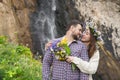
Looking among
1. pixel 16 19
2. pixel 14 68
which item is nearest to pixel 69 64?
pixel 14 68

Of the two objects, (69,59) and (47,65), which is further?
(47,65)

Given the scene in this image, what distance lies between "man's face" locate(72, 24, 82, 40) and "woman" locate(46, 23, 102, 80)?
125mm

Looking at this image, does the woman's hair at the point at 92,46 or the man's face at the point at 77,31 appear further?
the woman's hair at the point at 92,46

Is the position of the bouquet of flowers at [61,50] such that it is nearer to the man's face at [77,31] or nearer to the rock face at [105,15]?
the man's face at [77,31]

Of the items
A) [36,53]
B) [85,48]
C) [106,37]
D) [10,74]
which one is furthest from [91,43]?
[36,53]

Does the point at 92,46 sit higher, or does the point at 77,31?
the point at 77,31

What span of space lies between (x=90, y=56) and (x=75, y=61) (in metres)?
0.26

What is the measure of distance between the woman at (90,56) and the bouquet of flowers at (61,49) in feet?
0.21

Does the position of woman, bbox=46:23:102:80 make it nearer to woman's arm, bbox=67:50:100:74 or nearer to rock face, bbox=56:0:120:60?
woman's arm, bbox=67:50:100:74

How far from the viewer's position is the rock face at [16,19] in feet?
44.5

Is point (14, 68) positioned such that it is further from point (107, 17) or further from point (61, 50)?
point (107, 17)

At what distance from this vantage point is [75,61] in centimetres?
494

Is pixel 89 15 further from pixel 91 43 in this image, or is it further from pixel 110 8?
pixel 91 43

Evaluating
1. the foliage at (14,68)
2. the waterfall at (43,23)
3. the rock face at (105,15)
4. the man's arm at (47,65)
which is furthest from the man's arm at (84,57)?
the waterfall at (43,23)
